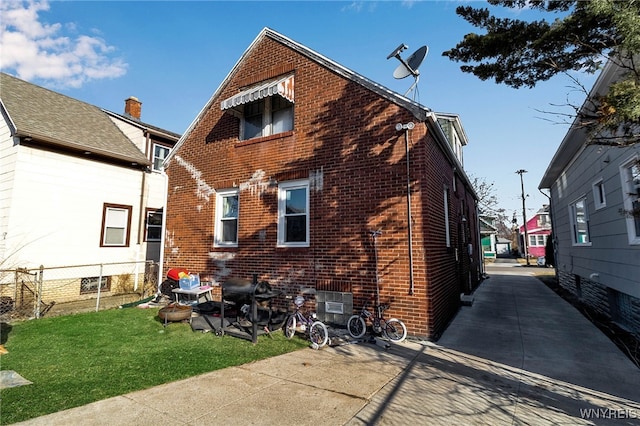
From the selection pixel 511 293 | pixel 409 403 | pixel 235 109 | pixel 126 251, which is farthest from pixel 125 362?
pixel 511 293

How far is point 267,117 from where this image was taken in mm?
9711

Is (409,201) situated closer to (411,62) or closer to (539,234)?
(411,62)

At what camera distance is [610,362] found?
5430 mm

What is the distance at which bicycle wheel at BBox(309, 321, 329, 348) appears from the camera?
6.33m

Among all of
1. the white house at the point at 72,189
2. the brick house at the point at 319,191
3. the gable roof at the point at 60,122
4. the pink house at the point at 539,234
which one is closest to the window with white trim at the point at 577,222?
the brick house at the point at 319,191

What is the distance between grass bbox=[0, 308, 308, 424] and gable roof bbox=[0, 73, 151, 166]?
6.38 metres

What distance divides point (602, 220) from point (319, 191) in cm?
793

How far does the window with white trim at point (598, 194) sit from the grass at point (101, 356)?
30.0 ft

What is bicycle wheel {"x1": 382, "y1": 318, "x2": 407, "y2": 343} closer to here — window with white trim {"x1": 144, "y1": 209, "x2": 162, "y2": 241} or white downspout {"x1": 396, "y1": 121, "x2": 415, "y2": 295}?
white downspout {"x1": 396, "y1": 121, "x2": 415, "y2": 295}

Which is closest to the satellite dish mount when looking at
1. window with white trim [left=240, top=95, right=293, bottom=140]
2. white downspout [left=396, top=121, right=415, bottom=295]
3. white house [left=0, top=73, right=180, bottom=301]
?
white downspout [left=396, top=121, right=415, bottom=295]

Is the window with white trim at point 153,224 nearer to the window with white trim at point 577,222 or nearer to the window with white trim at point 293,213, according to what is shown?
the window with white trim at point 293,213

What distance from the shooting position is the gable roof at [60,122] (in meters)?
11.0

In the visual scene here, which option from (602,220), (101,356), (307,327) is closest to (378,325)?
(307,327)

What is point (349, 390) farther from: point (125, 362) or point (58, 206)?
point (58, 206)
